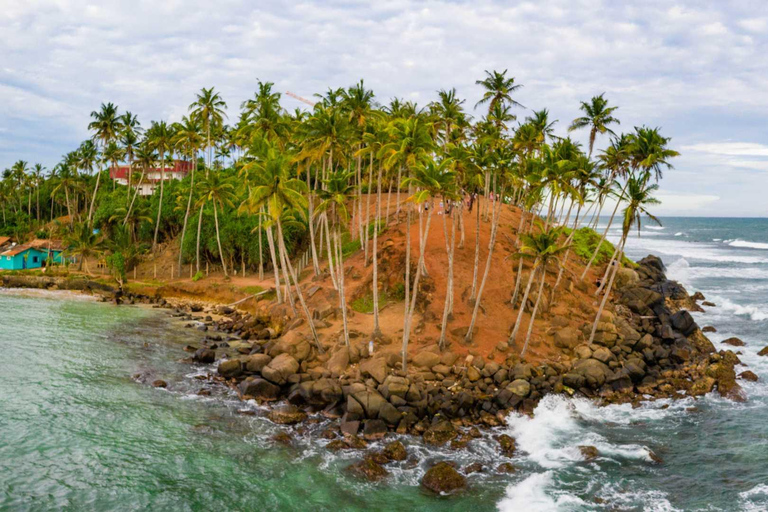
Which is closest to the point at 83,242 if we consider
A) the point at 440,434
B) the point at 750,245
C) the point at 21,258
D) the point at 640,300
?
the point at 21,258

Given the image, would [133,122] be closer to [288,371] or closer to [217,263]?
[217,263]

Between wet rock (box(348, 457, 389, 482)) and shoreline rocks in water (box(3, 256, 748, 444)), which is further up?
shoreline rocks in water (box(3, 256, 748, 444))

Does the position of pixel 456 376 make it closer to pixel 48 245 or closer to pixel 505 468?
pixel 505 468

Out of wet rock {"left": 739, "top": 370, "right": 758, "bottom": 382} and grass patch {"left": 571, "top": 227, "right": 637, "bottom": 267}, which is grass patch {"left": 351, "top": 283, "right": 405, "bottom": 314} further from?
wet rock {"left": 739, "top": 370, "right": 758, "bottom": 382}

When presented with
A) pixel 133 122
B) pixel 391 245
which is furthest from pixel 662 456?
pixel 133 122

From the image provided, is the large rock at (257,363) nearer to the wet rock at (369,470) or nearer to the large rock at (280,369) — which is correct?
the large rock at (280,369)

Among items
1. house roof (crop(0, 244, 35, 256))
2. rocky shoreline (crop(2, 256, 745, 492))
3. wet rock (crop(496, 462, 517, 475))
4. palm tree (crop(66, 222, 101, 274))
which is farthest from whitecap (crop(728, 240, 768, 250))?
house roof (crop(0, 244, 35, 256))

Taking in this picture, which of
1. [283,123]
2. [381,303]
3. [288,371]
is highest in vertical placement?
[283,123]
